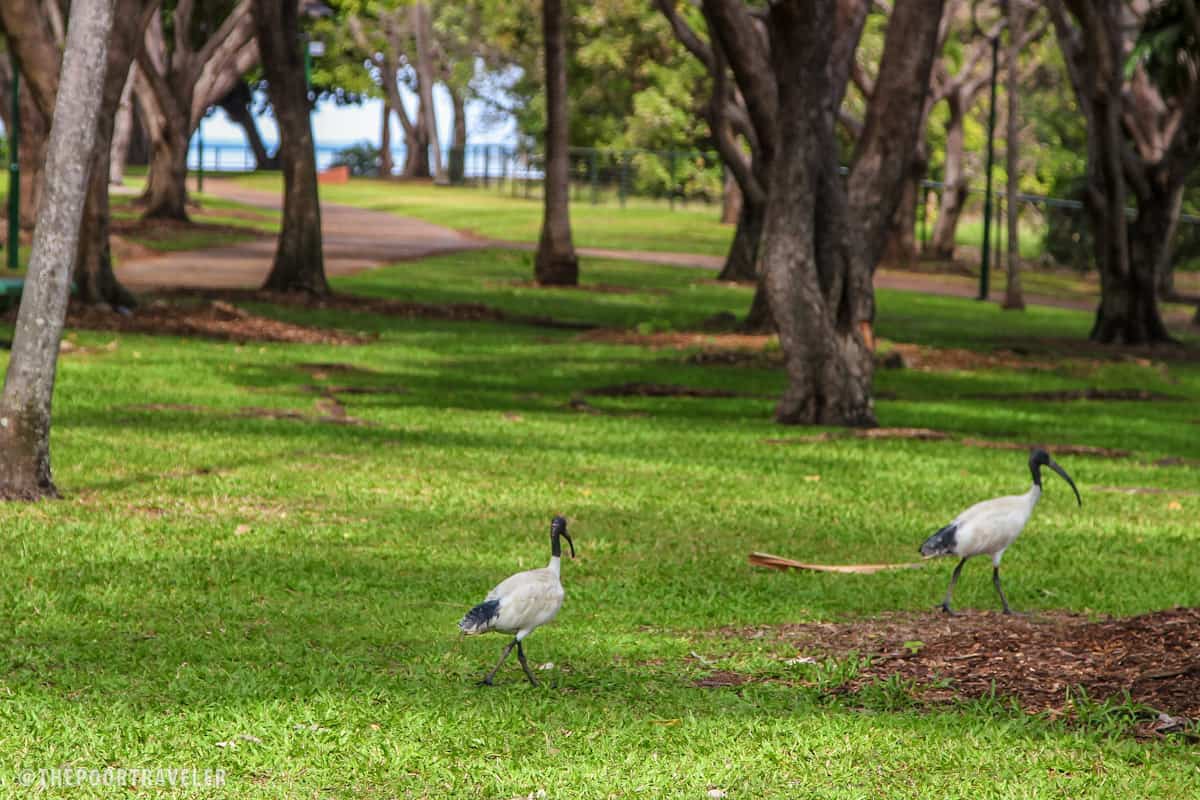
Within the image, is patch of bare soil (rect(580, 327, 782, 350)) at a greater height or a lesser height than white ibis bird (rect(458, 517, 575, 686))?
lesser

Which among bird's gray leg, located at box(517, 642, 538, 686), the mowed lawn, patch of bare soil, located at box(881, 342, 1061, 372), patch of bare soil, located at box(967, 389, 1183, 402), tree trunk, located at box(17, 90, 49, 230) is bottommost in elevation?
patch of bare soil, located at box(881, 342, 1061, 372)

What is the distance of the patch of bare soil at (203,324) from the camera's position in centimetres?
2308

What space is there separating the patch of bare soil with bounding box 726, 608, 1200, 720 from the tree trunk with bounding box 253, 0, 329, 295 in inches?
805

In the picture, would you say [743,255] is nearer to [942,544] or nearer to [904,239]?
[904,239]

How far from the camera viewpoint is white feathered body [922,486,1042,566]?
8453 millimetres

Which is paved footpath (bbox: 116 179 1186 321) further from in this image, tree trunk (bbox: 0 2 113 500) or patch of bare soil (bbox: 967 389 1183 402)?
tree trunk (bbox: 0 2 113 500)

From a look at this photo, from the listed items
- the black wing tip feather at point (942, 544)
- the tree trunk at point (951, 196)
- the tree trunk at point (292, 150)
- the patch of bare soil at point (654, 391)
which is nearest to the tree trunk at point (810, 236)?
the patch of bare soil at point (654, 391)

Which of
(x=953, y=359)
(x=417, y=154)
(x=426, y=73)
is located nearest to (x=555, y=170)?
(x=953, y=359)

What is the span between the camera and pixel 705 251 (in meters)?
49.2

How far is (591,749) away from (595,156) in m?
63.7

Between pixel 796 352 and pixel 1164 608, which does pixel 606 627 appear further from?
pixel 796 352

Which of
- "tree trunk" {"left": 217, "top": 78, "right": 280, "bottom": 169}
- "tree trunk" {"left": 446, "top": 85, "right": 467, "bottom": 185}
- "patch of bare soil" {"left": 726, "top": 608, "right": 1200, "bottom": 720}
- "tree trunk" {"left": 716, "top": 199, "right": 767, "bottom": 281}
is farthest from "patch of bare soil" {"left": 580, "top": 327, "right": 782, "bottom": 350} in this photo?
"tree trunk" {"left": 217, "top": 78, "right": 280, "bottom": 169}

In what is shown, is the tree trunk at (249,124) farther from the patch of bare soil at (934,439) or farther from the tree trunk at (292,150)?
the patch of bare soil at (934,439)

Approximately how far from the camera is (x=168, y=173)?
146 ft
